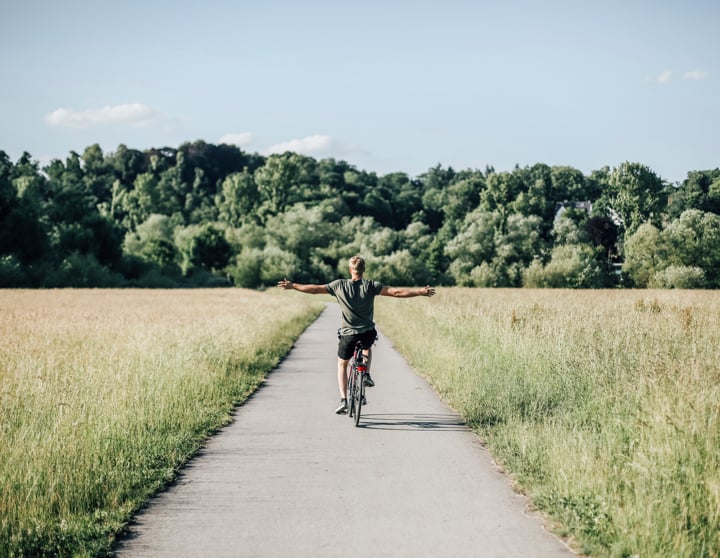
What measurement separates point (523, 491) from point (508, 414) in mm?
2762

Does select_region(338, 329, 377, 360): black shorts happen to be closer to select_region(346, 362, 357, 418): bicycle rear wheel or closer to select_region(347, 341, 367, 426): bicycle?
select_region(347, 341, 367, 426): bicycle

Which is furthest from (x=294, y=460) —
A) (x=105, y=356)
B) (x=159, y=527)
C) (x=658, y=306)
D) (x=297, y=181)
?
(x=297, y=181)

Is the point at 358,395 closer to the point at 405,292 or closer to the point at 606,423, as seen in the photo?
the point at 405,292

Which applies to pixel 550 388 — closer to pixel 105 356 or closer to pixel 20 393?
pixel 20 393

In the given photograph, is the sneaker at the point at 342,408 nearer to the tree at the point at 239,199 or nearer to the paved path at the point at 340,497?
the paved path at the point at 340,497

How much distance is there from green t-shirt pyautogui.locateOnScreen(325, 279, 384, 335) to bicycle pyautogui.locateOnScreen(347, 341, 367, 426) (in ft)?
0.82

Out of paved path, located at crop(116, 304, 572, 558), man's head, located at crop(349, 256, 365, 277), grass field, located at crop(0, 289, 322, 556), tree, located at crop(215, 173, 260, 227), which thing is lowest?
paved path, located at crop(116, 304, 572, 558)

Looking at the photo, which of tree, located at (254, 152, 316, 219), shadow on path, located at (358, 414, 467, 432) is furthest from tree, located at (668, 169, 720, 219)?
tree, located at (254, 152, 316, 219)

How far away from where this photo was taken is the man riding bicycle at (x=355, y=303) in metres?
8.91

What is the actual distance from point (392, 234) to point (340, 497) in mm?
77146

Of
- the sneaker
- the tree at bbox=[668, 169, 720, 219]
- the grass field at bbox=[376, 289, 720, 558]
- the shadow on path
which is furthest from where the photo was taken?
the tree at bbox=[668, 169, 720, 219]

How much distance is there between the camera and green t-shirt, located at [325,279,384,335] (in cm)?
890

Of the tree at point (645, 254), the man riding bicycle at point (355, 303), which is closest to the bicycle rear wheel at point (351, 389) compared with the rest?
the man riding bicycle at point (355, 303)

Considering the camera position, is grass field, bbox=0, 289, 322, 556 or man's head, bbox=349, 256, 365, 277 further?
man's head, bbox=349, 256, 365, 277
